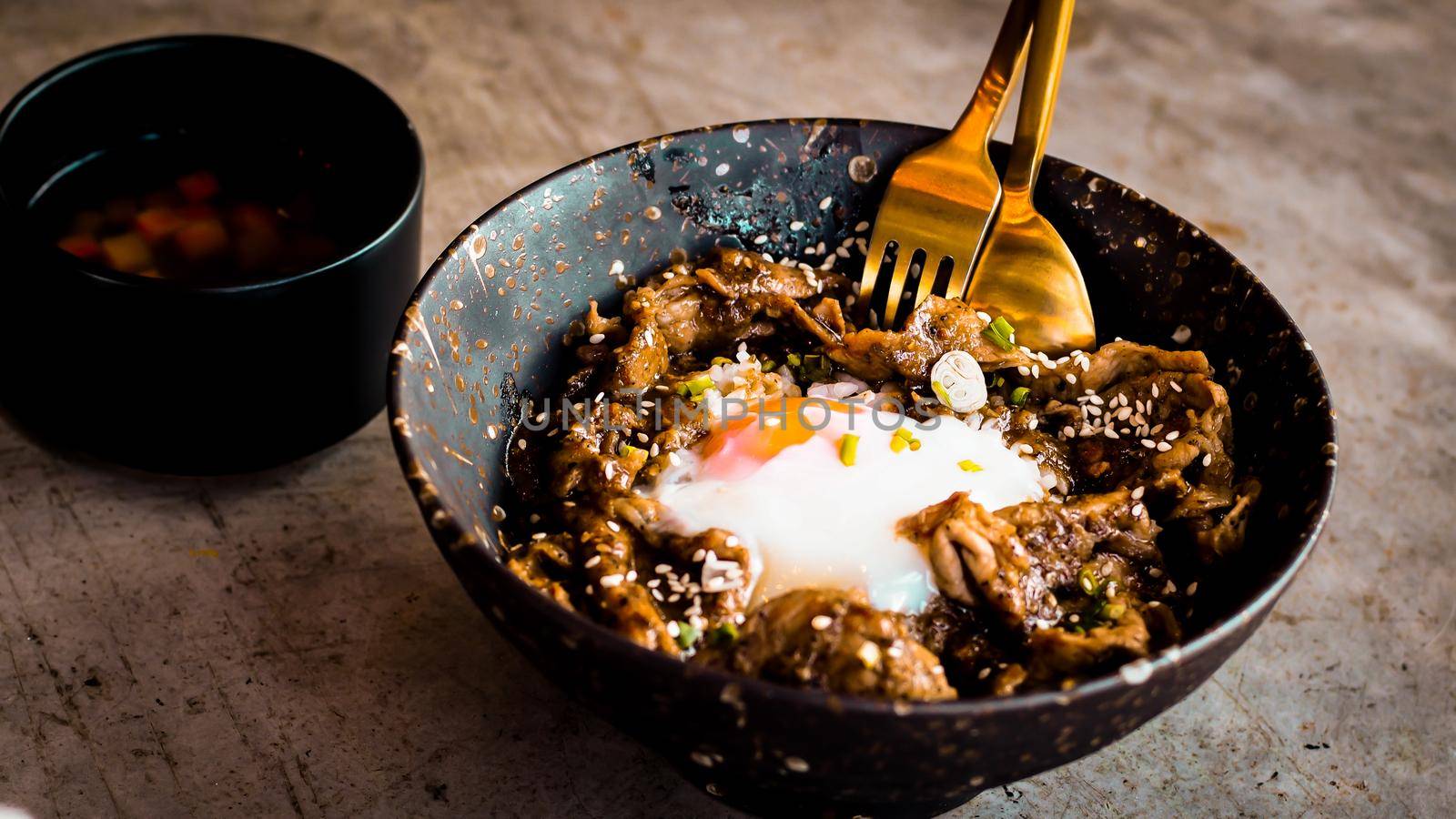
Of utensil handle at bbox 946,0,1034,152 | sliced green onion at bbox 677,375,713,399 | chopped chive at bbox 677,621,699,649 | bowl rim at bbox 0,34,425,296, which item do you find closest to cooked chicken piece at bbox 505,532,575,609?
chopped chive at bbox 677,621,699,649

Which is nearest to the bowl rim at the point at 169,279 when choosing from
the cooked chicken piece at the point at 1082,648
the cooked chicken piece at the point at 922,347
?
the cooked chicken piece at the point at 922,347

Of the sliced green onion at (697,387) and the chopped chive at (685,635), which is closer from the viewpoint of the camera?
the chopped chive at (685,635)

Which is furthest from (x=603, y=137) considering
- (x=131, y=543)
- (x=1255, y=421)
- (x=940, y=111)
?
(x=1255, y=421)

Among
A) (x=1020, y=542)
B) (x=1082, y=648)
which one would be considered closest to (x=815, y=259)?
(x=1020, y=542)

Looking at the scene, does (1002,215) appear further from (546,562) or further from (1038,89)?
(546,562)

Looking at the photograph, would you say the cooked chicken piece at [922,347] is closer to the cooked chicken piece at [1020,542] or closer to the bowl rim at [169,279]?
the cooked chicken piece at [1020,542]

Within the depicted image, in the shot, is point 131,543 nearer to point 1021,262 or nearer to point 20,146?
point 20,146

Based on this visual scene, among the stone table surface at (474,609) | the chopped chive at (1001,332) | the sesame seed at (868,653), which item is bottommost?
the stone table surface at (474,609)
